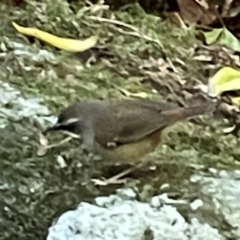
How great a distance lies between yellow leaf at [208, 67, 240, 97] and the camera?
1135 mm

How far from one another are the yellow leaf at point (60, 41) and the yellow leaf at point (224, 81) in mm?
187

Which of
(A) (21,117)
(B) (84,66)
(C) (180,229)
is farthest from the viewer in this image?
(B) (84,66)

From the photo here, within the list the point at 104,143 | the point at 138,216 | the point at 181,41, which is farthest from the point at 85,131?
the point at 181,41

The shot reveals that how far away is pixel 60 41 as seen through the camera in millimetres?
1175

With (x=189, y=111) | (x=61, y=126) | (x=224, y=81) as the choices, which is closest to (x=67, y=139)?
(x=61, y=126)

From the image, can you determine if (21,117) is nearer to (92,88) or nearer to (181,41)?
(92,88)

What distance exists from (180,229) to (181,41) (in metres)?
0.39

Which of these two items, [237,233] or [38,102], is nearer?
[237,233]

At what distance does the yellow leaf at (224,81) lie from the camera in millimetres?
1135

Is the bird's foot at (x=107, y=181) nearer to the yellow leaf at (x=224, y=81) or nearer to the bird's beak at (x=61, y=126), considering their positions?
the bird's beak at (x=61, y=126)

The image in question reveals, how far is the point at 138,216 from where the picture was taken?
934 mm

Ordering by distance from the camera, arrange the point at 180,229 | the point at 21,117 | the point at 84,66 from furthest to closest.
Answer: the point at 84,66, the point at 21,117, the point at 180,229

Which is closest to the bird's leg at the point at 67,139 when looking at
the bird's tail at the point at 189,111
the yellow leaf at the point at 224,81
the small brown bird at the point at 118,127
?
the small brown bird at the point at 118,127

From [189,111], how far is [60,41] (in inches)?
9.6
